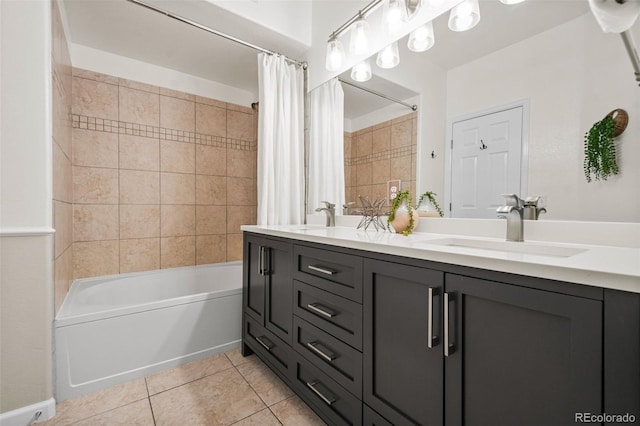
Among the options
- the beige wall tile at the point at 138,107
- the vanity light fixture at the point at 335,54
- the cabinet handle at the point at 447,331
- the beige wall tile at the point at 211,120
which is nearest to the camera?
the cabinet handle at the point at 447,331

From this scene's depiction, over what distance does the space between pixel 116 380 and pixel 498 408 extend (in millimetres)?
1899

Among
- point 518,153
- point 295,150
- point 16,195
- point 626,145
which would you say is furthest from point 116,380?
point 626,145

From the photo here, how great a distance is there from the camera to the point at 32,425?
4.36ft

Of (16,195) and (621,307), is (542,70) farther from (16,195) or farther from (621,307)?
(16,195)

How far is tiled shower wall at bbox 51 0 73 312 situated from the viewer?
155 centimetres

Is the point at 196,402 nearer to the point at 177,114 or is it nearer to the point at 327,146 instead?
the point at 327,146

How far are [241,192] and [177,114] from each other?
94 centimetres

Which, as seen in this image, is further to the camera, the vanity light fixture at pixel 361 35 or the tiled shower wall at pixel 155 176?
the tiled shower wall at pixel 155 176

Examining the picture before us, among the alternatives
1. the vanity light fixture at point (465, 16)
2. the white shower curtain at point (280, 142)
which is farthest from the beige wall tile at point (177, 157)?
the vanity light fixture at point (465, 16)

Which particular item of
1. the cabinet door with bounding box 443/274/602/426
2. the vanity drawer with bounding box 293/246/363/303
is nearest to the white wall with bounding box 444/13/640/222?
the cabinet door with bounding box 443/274/602/426

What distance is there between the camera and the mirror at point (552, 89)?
0.93 m

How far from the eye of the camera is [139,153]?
8.41 feet

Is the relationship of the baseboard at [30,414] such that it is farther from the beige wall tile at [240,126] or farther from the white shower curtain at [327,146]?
the beige wall tile at [240,126]

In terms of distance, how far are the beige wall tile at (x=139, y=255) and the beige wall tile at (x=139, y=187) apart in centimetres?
36
